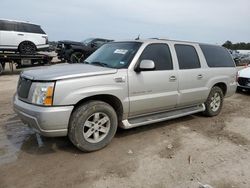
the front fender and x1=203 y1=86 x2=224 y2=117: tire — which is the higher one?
the front fender

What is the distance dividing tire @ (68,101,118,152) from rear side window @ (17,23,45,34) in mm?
11683

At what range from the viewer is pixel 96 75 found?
12.7ft

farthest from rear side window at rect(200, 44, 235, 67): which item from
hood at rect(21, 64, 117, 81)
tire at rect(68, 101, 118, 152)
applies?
tire at rect(68, 101, 118, 152)

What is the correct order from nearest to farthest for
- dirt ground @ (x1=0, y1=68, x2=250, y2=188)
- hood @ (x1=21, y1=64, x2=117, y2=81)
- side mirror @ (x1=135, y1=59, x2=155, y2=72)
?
1. dirt ground @ (x1=0, y1=68, x2=250, y2=188)
2. hood @ (x1=21, y1=64, x2=117, y2=81)
3. side mirror @ (x1=135, y1=59, x2=155, y2=72)

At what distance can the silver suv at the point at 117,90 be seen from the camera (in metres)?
3.56

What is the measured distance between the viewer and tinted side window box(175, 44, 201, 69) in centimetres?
511

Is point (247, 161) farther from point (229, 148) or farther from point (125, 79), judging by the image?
point (125, 79)

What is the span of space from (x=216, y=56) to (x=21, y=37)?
11.2m

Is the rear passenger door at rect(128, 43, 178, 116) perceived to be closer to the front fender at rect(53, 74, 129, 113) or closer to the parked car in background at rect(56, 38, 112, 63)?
the front fender at rect(53, 74, 129, 113)

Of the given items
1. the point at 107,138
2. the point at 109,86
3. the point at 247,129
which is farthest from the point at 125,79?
the point at 247,129

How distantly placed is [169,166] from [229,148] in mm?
1350

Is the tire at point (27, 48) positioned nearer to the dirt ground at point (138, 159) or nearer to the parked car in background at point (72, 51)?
the parked car in background at point (72, 51)

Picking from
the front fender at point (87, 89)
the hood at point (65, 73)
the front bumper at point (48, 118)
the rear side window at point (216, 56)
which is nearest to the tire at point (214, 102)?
the rear side window at point (216, 56)

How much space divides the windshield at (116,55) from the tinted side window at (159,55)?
20 centimetres
